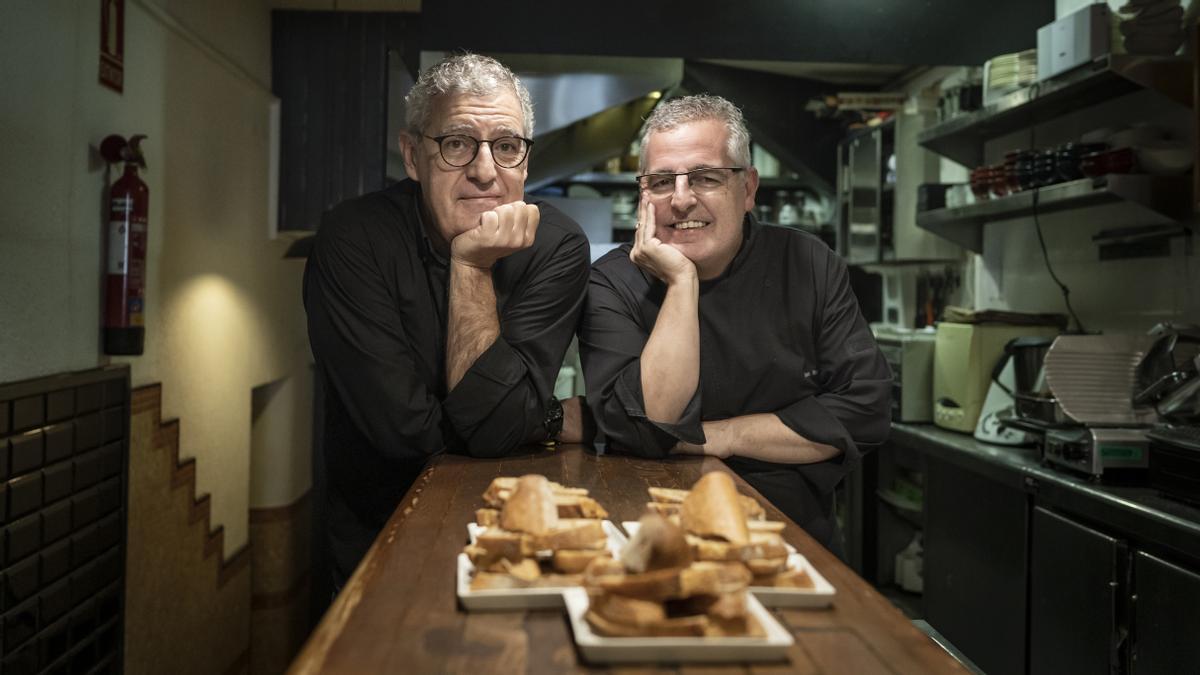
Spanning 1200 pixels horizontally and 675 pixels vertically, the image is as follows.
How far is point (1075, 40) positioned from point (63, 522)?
129 inches

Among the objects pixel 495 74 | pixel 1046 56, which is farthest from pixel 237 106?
pixel 1046 56

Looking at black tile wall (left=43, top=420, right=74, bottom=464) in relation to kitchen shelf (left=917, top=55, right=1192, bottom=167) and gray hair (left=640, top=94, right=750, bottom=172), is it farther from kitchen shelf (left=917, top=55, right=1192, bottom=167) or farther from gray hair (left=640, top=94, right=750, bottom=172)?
kitchen shelf (left=917, top=55, right=1192, bottom=167)

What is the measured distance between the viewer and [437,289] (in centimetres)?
196

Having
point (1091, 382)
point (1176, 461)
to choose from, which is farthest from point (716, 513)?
point (1091, 382)

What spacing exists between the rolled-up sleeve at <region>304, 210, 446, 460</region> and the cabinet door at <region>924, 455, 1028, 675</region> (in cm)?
222

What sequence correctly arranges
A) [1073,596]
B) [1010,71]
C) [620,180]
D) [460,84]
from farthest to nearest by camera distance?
[620,180] < [1010,71] < [1073,596] < [460,84]

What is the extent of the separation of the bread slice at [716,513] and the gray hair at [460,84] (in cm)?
114

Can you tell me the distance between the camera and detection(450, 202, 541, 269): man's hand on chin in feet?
5.96

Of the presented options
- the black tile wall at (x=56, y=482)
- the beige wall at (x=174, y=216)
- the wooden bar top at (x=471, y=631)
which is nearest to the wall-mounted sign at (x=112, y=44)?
the beige wall at (x=174, y=216)

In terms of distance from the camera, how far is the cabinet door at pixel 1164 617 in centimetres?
228

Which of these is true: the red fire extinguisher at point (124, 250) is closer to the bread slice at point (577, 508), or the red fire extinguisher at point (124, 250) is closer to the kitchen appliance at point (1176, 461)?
the bread slice at point (577, 508)

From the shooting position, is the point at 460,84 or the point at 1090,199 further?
the point at 1090,199

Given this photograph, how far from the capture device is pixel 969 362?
12.6 ft

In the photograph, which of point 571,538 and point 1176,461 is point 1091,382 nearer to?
point 1176,461
